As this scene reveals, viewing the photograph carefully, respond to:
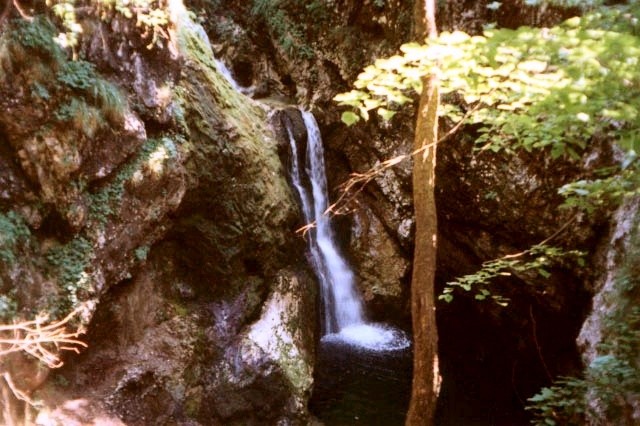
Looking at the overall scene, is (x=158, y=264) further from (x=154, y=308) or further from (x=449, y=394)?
(x=449, y=394)

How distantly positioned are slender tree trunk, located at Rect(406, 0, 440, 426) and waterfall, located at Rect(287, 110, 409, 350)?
266 inches

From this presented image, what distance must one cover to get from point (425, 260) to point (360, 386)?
6.01 m

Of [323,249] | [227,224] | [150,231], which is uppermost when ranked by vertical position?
[323,249]

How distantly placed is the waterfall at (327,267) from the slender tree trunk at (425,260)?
676 centimetres

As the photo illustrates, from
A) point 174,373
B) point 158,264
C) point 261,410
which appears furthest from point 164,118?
point 261,410

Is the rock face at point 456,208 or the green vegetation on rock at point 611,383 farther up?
the rock face at point 456,208

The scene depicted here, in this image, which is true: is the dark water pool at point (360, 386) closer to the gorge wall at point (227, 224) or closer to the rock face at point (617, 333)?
the gorge wall at point (227, 224)

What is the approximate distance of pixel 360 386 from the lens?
893cm

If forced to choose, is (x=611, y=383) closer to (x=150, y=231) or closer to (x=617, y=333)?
(x=617, y=333)

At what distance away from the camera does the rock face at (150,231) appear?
17.5 ft

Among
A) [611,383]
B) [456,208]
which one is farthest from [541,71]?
[456,208]

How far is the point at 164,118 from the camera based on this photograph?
7.02 m

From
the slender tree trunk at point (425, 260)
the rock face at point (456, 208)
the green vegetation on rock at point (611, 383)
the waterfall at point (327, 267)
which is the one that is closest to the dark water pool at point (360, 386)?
the waterfall at point (327, 267)

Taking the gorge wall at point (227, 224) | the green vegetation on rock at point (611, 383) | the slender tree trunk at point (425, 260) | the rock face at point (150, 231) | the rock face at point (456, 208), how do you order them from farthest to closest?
1. the rock face at point (456, 208)
2. the gorge wall at point (227, 224)
3. the rock face at point (150, 231)
4. the green vegetation on rock at point (611, 383)
5. the slender tree trunk at point (425, 260)
